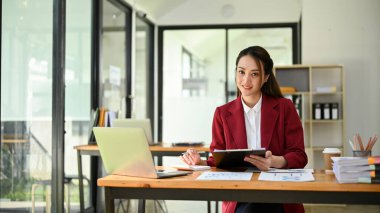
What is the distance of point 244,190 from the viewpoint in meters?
1.93

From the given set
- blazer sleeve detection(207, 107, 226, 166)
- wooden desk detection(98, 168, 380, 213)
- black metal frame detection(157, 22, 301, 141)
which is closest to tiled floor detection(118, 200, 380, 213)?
black metal frame detection(157, 22, 301, 141)

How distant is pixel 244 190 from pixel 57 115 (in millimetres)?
3050

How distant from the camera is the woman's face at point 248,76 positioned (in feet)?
8.33

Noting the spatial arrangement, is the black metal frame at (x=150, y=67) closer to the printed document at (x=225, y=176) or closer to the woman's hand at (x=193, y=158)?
the woman's hand at (x=193, y=158)

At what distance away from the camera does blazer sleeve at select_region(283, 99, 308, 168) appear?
2518 millimetres

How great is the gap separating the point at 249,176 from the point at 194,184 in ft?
0.85

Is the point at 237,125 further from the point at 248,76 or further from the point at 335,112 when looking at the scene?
the point at 335,112

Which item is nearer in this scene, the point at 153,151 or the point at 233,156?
the point at 233,156

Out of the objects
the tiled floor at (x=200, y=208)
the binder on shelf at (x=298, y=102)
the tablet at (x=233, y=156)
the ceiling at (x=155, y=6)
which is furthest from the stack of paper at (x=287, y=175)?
the ceiling at (x=155, y=6)

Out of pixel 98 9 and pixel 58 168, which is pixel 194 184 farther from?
pixel 98 9

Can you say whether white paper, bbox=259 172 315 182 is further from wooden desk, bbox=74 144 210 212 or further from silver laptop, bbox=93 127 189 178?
wooden desk, bbox=74 144 210 212

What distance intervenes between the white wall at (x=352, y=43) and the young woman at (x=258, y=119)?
4.20 metres

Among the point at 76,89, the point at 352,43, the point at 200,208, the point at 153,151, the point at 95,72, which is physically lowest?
the point at 200,208

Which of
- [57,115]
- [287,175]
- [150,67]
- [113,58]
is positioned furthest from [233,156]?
[150,67]
